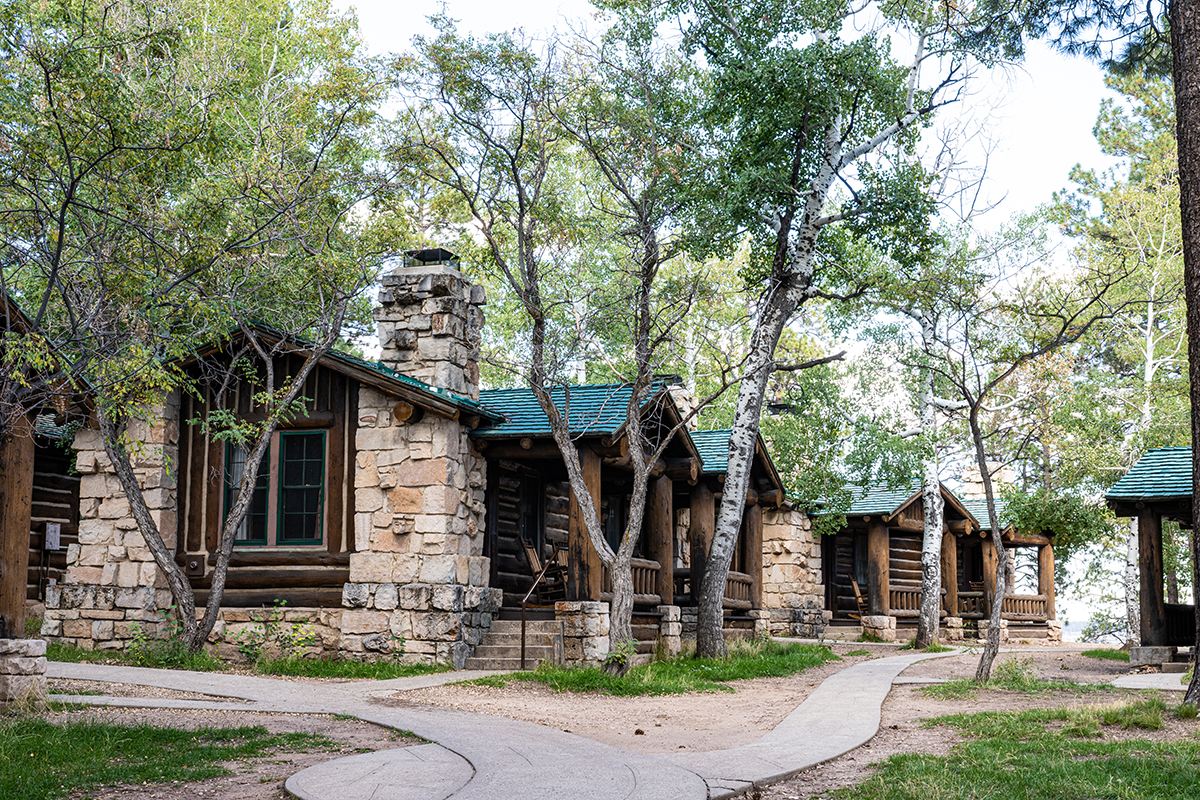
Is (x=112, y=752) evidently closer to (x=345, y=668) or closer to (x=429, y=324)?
(x=345, y=668)

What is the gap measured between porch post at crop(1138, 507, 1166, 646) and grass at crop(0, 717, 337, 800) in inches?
544

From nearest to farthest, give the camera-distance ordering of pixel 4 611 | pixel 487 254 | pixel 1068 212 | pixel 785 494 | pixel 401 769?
pixel 401 769 < pixel 4 611 < pixel 487 254 < pixel 785 494 < pixel 1068 212

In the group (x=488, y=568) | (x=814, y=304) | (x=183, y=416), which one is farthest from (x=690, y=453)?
(x=814, y=304)

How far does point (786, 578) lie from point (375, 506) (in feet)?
39.8

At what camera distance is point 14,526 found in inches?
374

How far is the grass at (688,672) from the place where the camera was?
41.7 ft

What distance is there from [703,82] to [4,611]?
1253 cm

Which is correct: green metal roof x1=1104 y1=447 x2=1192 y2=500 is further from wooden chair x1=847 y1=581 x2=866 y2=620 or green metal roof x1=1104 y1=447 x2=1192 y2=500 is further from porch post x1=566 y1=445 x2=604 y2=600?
wooden chair x1=847 y1=581 x2=866 y2=620

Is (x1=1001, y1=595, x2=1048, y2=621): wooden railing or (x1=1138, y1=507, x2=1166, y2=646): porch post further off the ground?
(x1=1138, y1=507, x2=1166, y2=646): porch post

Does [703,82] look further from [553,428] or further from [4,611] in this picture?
[4,611]

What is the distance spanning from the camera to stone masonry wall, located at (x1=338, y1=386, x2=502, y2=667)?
14.4m

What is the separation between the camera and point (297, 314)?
1723 cm

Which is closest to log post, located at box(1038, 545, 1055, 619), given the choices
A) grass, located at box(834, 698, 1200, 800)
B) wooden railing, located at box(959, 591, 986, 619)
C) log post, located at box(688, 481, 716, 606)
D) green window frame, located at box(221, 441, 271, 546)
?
wooden railing, located at box(959, 591, 986, 619)

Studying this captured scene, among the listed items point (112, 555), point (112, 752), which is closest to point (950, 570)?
point (112, 555)
